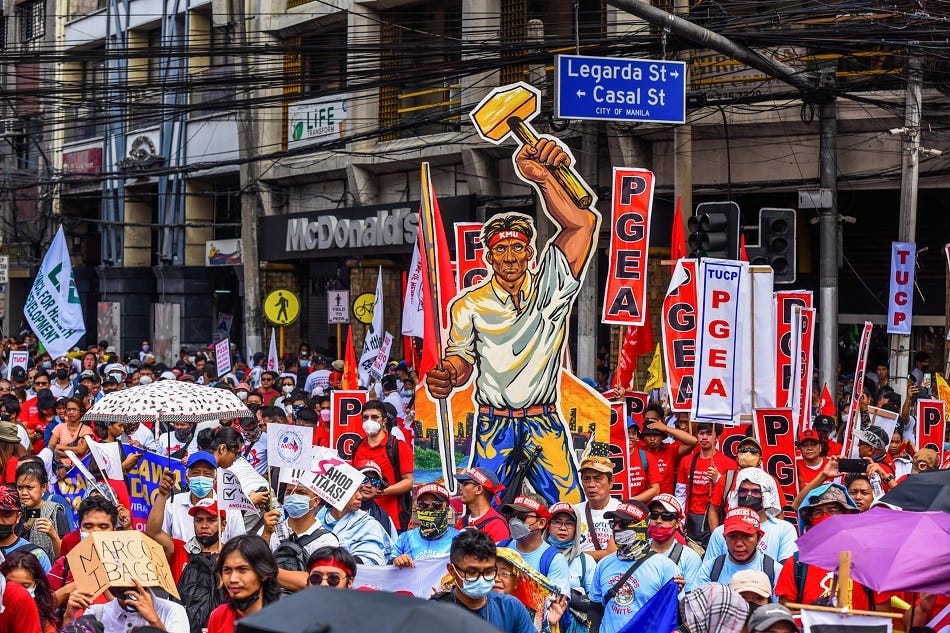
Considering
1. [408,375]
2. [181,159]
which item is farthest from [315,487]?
[181,159]

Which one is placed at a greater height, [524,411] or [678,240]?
[678,240]

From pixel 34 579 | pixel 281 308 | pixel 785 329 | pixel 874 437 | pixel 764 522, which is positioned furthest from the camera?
pixel 281 308

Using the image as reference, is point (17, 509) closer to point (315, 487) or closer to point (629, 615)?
point (315, 487)

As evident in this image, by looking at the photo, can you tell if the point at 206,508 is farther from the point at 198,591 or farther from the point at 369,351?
the point at 369,351

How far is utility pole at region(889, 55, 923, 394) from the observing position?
15.3m

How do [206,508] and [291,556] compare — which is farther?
[206,508]

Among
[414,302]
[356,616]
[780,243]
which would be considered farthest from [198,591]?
[414,302]

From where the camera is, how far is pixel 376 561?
25.2 ft

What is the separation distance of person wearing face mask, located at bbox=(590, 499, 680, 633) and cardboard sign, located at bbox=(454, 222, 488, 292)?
13.8ft

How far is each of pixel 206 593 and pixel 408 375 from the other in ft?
36.9

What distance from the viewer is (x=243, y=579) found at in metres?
5.63

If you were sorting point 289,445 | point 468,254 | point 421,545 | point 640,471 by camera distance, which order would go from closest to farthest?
point 421,545
point 289,445
point 640,471
point 468,254

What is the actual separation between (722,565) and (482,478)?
75.5 inches

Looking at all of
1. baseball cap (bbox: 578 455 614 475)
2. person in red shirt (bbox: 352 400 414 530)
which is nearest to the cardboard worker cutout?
person in red shirt (bbox: 352 400 414 530)
